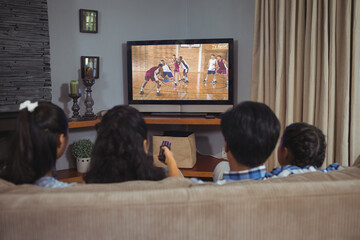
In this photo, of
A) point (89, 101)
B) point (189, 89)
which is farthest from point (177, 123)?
point (89, 101)

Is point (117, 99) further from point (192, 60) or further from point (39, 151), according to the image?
point (39, 151)

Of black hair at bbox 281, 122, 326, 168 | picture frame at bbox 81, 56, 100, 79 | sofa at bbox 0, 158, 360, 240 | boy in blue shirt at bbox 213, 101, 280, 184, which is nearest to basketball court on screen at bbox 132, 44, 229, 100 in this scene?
picture frame at bbox 81, 56, 100, 79

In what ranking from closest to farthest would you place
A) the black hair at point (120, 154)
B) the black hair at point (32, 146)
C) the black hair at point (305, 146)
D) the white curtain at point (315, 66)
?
the black hair at point (32, 146)
the black hair at point (120, 154)
the black hair at point (305, 146)
the white curtain at point (315, 66)

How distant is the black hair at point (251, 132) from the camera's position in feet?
4.19

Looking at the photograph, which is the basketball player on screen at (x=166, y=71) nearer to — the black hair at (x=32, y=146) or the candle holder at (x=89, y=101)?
the candle holder at (x=89, y=101)

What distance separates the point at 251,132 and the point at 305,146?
28 cm

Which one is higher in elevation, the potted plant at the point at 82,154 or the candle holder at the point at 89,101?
the candle holder at the point at 89,101

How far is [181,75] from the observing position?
323 centimetres

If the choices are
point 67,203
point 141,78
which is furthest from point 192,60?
point 67,203

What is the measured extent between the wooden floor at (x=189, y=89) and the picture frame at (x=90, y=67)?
360mm

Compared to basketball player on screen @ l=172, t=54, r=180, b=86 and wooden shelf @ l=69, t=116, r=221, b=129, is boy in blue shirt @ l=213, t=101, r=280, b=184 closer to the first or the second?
wooden shelf @ l=69, t=116, r=221, b=129

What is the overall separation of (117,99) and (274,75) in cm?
157

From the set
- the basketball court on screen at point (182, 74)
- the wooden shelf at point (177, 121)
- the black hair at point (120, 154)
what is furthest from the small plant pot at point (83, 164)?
the black hair at point (120, 154)

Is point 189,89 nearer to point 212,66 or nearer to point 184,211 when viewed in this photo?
point 212,66
